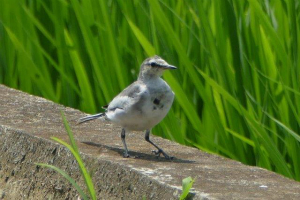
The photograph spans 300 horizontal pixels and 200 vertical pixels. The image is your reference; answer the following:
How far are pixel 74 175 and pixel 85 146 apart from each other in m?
0.23

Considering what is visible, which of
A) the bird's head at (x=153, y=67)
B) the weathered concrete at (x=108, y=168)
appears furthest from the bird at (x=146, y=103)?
the weathered concrete at (x=108, y=168)

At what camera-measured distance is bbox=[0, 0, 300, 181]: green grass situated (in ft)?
10.4

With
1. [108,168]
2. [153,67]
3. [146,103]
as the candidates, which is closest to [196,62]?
[153,67]

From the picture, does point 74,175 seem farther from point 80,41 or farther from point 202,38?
point 80,41

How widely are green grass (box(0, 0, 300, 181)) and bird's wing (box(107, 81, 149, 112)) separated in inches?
8.5

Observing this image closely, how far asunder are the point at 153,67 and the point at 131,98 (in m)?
0.16

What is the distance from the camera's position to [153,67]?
3141 mm

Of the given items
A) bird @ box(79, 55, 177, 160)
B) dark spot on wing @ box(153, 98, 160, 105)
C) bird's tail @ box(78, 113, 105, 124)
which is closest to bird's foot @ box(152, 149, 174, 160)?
bird @ box(79, 55, 177, 160)

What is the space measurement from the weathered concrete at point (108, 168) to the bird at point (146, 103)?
106 millimetres

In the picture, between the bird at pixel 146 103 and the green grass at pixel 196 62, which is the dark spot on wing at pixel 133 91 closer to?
the bird at pixel 146 103

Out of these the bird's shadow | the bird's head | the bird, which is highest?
the bird's head

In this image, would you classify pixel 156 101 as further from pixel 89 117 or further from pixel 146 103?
pixel 89 117

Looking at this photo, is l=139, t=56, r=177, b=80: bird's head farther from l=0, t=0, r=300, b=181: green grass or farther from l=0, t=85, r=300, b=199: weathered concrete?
l=0, t=85, r=300, b=199: weathered concrete

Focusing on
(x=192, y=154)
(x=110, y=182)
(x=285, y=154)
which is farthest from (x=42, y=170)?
(x=285, y=154)
